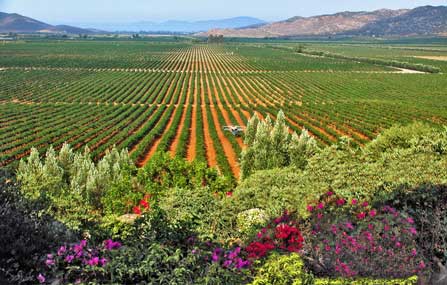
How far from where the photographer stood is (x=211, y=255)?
7.04m

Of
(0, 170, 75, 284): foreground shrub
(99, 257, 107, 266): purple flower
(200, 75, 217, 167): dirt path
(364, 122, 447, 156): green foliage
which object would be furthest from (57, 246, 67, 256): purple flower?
(200, 75, 217, 167): dirt path

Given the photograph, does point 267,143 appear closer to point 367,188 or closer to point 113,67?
point 367,188

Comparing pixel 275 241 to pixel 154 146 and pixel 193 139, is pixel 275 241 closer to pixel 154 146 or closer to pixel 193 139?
pixel 154 146

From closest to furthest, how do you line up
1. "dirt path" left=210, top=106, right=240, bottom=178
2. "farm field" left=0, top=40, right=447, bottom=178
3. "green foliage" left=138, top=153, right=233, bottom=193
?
"green foliage" left=138, top=153, right=233, bottom=193, "dirt path" left=210, top=106, right=240, bottom=178, "farm field" left=0, top=40, right=447, bottom=178

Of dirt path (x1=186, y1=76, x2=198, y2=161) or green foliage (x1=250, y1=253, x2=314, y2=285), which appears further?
dirt path (x1=186, y1=76, x2=198, y2=161)

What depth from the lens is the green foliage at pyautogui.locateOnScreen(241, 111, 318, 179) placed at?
23608mm

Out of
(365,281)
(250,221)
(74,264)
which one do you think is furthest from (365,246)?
(74,264)

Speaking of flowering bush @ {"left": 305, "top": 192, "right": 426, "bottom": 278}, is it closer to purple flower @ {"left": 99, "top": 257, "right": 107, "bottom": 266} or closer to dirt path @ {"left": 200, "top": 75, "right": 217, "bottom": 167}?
purple flower @ {"left": 99, "top": 257, "right": 107, "bottom": 266}

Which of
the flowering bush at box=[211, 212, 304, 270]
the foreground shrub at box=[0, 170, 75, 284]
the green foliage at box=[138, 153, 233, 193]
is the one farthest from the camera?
the green foliage at box=[138, 153, 233, 193]

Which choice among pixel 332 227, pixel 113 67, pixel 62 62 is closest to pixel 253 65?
pixel 113 67

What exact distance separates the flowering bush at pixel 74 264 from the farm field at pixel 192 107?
18561mm

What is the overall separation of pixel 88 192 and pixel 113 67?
356 ft

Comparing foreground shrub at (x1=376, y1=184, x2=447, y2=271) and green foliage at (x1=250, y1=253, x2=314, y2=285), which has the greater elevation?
green foliage at (x1=250, y1=253, x2=314, y2=285)

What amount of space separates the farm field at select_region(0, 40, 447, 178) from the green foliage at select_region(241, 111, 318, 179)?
3.71 metres
